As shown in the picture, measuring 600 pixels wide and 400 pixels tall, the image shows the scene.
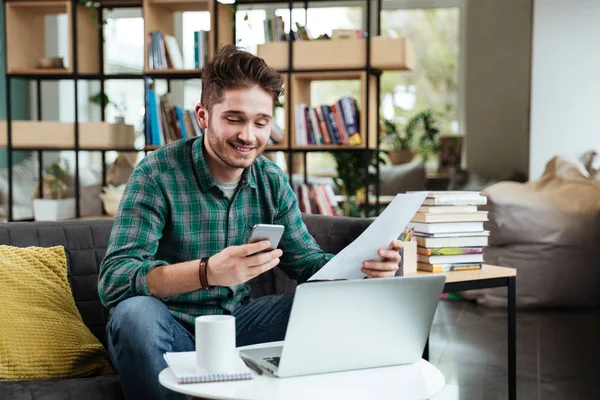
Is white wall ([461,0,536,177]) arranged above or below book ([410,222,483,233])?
above

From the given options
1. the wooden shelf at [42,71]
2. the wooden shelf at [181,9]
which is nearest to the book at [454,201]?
the wooden shelf at [181,9]

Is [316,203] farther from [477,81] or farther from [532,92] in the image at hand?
[477,81]

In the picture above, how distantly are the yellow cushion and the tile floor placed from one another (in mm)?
1346

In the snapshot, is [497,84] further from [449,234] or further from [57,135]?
[449,234]

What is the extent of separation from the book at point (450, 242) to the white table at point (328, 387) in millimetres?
1084

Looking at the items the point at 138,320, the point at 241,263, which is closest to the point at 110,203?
the point at 138,320

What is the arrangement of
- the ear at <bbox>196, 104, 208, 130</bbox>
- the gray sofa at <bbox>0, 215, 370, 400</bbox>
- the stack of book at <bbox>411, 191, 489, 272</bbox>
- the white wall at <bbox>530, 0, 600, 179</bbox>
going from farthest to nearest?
1. the white wall at <bbox>530, 0, 600, 179</bbox>
2. the stack of book at <bbox>411, 191, 489, 272</bbox>
3. the gray sofa at <bbox>0, 215, 370, 400</bbox>
4. the ear at <bbox>196, 104, 208, 130</bbox>

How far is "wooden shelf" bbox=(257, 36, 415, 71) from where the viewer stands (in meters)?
4.24

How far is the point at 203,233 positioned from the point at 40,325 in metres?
0.47

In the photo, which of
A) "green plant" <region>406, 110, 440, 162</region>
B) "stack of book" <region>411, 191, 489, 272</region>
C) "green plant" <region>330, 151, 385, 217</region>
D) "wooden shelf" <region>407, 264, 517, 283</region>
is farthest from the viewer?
"green plant" <region>406, 110, 440, 162</region>

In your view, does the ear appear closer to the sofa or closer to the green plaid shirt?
the green plaid shirt

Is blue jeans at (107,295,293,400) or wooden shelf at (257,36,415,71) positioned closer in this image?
blue jeans at (107,295,293,400)

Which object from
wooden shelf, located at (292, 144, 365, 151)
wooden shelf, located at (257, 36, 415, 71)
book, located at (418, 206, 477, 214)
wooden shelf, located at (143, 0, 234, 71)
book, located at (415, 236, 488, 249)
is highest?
wooden shelf, located at (143, 0, 234, 71)

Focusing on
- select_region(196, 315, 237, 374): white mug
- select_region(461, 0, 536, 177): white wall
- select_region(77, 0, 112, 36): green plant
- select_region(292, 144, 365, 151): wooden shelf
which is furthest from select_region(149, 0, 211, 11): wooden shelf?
select_region(196, 315, 237, 374): white mug
